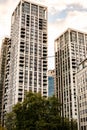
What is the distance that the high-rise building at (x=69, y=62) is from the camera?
5458 inches

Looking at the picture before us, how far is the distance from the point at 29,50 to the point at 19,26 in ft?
43.8

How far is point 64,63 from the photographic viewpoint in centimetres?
15400

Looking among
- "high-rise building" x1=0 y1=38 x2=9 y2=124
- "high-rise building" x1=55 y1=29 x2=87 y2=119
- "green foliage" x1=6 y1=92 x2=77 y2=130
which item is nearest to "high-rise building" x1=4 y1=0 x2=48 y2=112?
"high-rise building" x1=0 y1=38 x2=9 y2=124

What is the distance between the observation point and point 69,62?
14838 centimetres

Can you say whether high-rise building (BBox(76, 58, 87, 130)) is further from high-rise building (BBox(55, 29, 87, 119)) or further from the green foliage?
high-rise building (BBox(55, 29, 87, 119))

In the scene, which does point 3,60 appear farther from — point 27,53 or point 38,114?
point 38,114

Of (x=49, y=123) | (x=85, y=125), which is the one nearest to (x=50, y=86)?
(x=85, y=125)

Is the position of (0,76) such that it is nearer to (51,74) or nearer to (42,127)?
(51,74)

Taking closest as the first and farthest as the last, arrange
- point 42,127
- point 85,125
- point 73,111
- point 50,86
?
point 42,127
point 85,125
point 73,111
point 50,86

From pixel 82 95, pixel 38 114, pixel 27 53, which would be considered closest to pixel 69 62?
pixel 27 53

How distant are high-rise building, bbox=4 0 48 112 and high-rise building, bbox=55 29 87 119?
13.1 m

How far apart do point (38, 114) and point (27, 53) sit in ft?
220

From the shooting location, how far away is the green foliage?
218 feet

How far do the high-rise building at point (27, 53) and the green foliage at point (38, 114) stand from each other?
49686 millimetres
